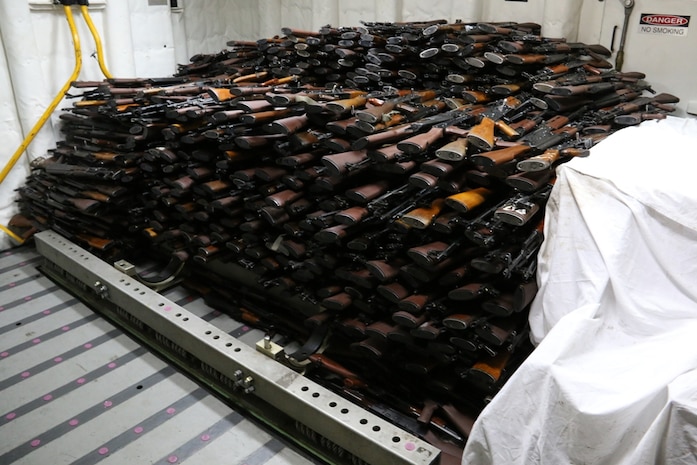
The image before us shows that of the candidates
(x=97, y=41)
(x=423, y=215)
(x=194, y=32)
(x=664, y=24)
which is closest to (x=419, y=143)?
(x=423, y=215)

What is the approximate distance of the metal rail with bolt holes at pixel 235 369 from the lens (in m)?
1.68

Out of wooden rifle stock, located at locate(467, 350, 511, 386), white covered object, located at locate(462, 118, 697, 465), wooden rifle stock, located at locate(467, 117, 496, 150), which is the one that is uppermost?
wooden rifle stock, located at locate(467, 117, 496, 150)

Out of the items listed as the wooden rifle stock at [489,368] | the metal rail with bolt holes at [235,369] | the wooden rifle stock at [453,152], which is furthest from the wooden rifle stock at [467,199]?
the metal rail with bolt holes at [235,369]

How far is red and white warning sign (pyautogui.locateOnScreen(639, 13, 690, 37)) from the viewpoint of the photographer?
2.51 m

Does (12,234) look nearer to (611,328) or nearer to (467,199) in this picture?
(467,199)

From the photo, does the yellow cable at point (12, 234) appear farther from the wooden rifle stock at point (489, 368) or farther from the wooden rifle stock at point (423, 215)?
the wooden rifle stock at point (489, 368)

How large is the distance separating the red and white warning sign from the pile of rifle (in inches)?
8.7

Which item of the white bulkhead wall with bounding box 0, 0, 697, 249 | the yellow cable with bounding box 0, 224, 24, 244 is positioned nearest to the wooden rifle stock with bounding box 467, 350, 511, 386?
the white bulkhead wall with bounding box 0, 0, 697, 249

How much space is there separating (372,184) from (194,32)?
3.02m

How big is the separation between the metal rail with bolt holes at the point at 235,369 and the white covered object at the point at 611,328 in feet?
1.09

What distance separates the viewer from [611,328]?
1.47 metres

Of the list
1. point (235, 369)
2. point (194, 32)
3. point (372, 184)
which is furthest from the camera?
point (194, 32)

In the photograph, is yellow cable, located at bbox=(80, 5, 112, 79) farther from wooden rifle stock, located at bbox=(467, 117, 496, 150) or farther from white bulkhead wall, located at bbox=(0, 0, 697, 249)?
wooden rifle stock, located at bbox=(467, 117, 496, 150)

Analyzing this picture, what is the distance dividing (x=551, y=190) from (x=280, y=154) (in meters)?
1.09
